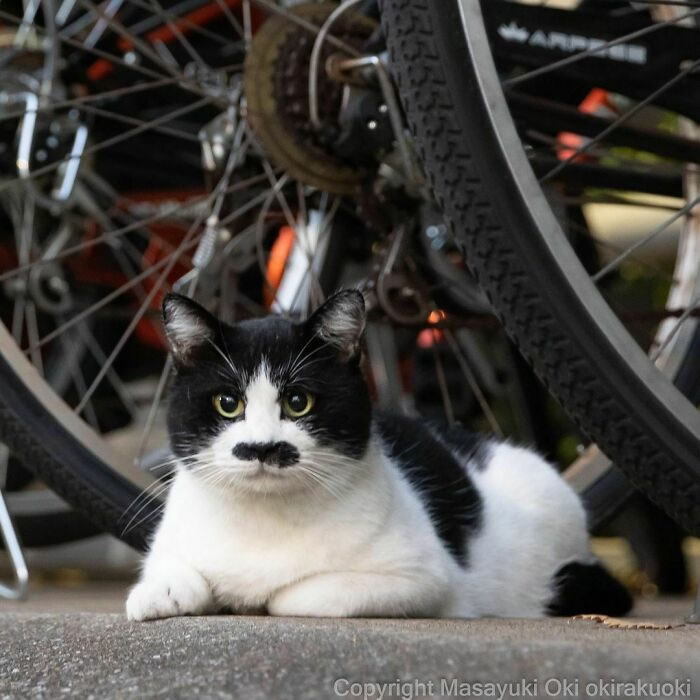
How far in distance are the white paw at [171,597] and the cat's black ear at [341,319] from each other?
334 millimetres

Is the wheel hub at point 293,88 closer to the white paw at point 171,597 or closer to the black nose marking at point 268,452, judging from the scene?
the black nose marking at point 268,452

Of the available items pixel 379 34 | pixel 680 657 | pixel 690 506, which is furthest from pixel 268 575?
pixel 379 34

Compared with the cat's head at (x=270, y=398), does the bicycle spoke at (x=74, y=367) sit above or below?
below

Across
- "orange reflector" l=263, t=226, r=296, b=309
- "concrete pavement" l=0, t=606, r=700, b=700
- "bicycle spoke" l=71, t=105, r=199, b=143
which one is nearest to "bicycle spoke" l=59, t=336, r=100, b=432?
"orange reflector" l=263, t=226, r=296, b=309

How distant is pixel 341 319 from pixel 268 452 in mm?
216

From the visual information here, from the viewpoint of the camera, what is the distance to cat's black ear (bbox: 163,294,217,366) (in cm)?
135

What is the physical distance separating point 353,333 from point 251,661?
0.57 metres

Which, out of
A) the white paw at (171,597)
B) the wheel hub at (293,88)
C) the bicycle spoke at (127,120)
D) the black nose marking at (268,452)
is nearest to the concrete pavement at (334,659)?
the white paw at (171,597)

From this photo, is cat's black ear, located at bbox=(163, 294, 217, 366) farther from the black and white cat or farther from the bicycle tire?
the bicycle tire

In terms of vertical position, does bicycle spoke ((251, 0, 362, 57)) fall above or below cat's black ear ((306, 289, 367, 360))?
above

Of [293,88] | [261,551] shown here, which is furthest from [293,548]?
[293,88]

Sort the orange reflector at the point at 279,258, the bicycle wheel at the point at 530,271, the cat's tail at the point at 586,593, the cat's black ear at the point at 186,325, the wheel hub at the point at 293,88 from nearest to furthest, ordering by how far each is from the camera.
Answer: the bicycle wheel at the point at 530,271
the cat's black ear at the point at 186,325
the cat's tail at the point at 586,593
the wheel hub at the point at 293,88
the orange reflector at the point at 279,258

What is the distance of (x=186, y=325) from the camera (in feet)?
4.47

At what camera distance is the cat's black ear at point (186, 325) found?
1.35m
